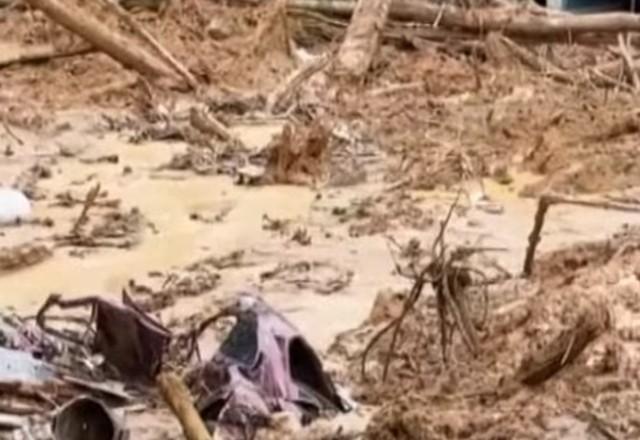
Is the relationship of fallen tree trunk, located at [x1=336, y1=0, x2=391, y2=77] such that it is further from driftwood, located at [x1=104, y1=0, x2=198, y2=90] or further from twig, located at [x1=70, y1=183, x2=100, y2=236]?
twig, located at [x1=70, y1=183, x2=100, y2=236]

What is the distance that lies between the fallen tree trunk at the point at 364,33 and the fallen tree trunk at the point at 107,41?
1402 millimetres

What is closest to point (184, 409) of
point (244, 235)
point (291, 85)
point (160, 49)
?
point (244, 235)

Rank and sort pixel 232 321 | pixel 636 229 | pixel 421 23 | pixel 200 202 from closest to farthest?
pixel 232 321
pixel 636 229
pixel 200 202
pixel 421 23

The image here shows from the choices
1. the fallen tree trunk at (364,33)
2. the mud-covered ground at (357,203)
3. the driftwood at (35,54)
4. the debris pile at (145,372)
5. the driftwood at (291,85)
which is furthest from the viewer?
the driftwood at (35,54)

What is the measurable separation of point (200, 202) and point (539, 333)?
420cm

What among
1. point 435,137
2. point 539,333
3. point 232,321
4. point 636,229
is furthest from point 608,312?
point 435,137

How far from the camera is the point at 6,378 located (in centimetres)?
585

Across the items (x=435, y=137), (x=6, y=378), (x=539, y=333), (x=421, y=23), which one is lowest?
(x=6, y=378)

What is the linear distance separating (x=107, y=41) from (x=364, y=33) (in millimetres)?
2026

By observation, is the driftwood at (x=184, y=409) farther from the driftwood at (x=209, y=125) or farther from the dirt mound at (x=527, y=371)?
the driftwood at (x=209, y=125)

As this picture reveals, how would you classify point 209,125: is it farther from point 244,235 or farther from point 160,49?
point 244,235

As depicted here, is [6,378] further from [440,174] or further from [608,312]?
[440,174]

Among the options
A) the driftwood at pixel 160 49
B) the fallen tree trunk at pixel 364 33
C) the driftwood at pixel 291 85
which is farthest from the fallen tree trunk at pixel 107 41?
the fallen tree trunk at pixel 364 33

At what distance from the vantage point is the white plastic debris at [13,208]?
9.31 meters
